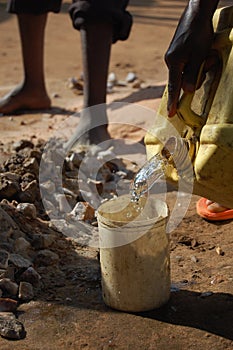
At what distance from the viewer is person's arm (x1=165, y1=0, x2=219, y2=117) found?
8.32 feet

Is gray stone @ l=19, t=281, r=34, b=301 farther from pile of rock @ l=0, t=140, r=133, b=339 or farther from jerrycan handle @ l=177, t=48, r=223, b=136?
jerrycan handle @ l=177, t=48, r=223, b=136

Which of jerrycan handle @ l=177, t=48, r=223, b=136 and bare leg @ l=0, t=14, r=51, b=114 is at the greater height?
jerrycan handle @ l=177, t=48, r=223, b=136

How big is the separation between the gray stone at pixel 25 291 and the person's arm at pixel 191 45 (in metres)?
0.95

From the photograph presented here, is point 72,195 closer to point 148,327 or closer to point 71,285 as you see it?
point 71,285

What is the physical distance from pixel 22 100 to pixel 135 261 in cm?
286

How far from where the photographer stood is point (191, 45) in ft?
8.32

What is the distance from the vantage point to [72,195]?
12.4 feet

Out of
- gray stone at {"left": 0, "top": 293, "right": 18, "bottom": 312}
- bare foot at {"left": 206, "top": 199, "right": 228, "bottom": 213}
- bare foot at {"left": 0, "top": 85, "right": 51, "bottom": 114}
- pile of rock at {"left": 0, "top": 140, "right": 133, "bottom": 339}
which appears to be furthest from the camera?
bare foot at {"left": 0, "top": 85, "right": 51, "bottom": 114}

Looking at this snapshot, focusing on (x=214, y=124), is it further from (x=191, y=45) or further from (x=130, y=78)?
(x=130, y=78)

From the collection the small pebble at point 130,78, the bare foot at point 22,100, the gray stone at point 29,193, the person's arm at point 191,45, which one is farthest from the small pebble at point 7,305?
the small pebble at point 130,78

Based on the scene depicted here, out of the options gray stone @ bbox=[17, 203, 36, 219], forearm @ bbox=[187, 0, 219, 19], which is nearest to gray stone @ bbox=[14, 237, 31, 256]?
gray stone @ bbox=[17, 203, 36, 219]

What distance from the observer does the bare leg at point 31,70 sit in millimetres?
5184

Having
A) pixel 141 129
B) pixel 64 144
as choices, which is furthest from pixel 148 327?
pixel 141 129

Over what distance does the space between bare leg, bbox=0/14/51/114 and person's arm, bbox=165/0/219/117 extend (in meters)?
2.75
